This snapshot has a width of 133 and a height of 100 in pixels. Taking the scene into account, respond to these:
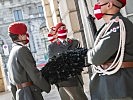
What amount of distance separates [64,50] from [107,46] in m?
3.04

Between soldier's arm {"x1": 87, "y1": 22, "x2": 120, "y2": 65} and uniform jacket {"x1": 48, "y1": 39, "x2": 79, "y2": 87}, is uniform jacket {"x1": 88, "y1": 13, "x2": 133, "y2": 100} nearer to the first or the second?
soldier's arm {"x1": 87, "y1": 22, "x2": 120, "y2": 65}

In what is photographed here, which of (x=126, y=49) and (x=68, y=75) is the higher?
(x=126, y=49)

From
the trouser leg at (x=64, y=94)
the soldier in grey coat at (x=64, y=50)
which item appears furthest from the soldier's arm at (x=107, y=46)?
the trouser leg at (x=64, y=94)

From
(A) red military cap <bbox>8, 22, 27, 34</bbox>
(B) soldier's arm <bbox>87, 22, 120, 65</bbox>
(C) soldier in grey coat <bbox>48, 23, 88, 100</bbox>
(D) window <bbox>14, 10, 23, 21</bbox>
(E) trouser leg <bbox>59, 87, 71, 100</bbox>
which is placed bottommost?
(E) trouser leg <bbox>59, 87, 71, 100</bbox>

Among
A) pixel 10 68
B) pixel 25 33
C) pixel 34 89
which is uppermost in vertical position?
pixel 25 33

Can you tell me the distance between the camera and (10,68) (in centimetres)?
498

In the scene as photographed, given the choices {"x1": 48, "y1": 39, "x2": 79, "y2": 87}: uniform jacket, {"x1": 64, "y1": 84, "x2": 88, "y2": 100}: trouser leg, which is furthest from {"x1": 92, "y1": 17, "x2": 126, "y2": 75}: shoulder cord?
{"x1": 48, "y1": 39, "x2": 79, "y2": 87}: uniform jacket

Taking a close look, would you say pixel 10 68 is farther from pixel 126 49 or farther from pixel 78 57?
pixel 126 49

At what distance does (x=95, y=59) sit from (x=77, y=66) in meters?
1.49

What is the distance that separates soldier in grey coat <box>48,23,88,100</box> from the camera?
624cm

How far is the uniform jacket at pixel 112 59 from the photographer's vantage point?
3.39 meters

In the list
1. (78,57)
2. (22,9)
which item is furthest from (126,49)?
(22,9)

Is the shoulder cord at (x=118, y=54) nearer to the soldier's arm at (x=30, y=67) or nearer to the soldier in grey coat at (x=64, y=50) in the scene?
the soldier's arm at (x=30, y=67)

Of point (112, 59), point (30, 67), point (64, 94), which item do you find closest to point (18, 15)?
point (64, 94)
